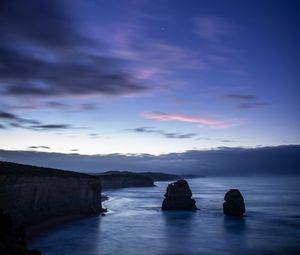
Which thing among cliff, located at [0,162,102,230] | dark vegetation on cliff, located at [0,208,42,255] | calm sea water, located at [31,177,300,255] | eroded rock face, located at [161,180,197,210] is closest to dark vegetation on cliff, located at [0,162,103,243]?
cliff, located at [0,162,102,230]

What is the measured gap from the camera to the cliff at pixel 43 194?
49.0 metres

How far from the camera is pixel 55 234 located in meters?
51.3

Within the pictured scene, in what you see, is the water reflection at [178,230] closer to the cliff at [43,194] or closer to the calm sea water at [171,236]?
the calm sea water at [171,236]

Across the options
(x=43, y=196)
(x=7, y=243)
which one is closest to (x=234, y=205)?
(x=43, y=196)

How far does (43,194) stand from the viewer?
60.2m

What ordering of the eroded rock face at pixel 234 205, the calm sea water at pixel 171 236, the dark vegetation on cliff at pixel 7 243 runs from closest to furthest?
the dark vegetation on cliff at pixel 7 243 < the calm sea water at pixel 171 236 < the eroded rock face at pixel 234 205

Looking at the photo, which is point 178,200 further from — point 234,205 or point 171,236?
point 171,236

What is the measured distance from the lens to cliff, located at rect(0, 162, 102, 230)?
4900 centimetres

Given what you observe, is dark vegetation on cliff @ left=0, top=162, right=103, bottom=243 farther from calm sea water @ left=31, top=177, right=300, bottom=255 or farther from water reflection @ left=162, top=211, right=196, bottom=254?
water reflection @ left=162, top=211, right=196, bottom=254

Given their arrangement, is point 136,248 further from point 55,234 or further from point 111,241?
point 55,234

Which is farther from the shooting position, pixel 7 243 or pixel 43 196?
pixel 43 196

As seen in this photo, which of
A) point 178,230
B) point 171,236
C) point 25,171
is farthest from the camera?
point 178,230

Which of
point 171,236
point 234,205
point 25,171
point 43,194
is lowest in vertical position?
point 171,236

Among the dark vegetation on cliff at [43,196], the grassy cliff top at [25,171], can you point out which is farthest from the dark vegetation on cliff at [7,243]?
the grassy cliff top at [25,171]
